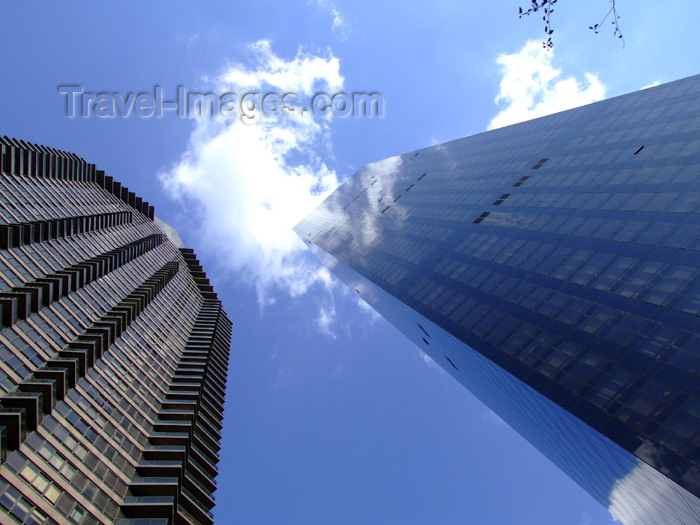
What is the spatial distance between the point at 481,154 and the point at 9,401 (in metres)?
78.2

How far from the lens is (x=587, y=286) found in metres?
36.6

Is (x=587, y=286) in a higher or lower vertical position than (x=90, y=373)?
lower

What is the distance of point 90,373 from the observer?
4962 centimetres

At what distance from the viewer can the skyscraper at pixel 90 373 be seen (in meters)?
35.5

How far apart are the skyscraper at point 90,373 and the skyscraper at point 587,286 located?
108ft

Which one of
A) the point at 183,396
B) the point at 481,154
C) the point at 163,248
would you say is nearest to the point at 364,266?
the point at 481,154

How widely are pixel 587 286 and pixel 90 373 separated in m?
49.8

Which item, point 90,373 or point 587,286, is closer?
point 587,286

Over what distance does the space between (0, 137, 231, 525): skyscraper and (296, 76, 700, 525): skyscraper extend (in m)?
32.9

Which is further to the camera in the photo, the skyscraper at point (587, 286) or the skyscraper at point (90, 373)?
the skyscraper at point (90, 373)

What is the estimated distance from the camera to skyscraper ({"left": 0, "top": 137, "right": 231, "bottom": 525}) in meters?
35.5

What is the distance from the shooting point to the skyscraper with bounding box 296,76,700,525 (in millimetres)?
25766

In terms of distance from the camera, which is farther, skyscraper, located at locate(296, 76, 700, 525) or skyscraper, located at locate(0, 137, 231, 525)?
skyscraper, located at locate(0, 137, 231, 525)

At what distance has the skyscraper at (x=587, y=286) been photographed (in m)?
25.8
